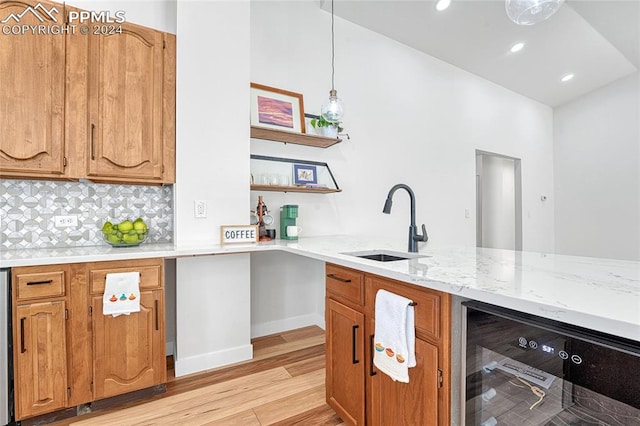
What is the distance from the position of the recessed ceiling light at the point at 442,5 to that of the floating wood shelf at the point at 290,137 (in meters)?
1.89

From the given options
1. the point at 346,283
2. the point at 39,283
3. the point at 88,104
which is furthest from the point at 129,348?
the point at 88,104

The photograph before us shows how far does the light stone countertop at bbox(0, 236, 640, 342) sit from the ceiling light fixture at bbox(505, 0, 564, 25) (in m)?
1.68

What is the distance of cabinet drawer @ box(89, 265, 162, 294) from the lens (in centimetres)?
174

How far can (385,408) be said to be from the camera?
50.0 inches

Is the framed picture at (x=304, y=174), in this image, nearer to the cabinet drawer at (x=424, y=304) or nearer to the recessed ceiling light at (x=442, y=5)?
the cabinet drawer at (x=424, y=304)

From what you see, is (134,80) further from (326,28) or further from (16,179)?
(326,28)

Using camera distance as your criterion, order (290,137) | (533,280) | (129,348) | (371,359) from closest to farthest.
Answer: (533,280)
(371,359)
(129,348)
(290,137)

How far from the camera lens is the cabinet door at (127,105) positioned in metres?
2.00

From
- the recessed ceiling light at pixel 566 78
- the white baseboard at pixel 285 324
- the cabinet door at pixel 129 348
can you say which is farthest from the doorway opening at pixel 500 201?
the cabinet door at pixel 129 348

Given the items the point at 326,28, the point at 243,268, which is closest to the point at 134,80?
the point at 243,268

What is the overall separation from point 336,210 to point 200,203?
146cm

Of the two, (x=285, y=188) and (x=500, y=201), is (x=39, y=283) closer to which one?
(x=285, y=188)

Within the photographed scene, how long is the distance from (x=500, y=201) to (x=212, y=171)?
201 inches

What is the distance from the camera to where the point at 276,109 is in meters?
2.87
